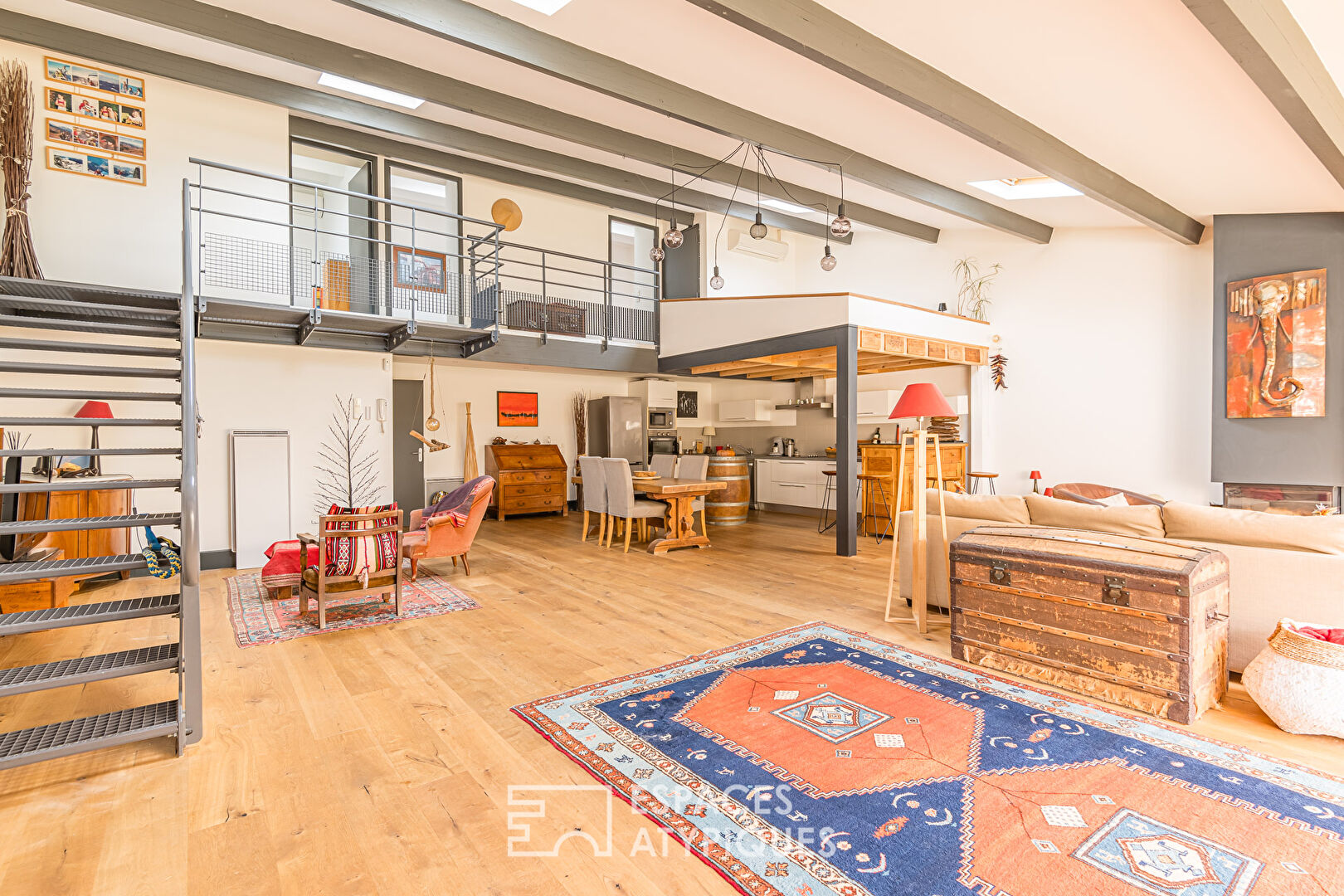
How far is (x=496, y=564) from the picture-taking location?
6266 mm

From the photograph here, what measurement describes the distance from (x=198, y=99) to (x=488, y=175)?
3.27 meters

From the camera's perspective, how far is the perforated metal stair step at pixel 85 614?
8.09ft

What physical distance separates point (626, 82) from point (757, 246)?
5.79 metres

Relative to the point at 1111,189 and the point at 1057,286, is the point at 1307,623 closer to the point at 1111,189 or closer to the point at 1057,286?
the point at 1111,189

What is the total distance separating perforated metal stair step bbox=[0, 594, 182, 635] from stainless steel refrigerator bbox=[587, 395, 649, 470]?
7483 millimetres

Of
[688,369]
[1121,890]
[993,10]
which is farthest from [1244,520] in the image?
[688,369]

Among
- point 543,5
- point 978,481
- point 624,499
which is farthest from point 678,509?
point 543,5

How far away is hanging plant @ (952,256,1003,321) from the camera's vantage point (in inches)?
341

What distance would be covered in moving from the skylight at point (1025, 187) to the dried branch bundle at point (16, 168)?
832 cm

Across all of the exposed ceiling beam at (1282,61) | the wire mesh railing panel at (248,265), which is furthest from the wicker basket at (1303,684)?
the wire mesh railing panel at (248,265)

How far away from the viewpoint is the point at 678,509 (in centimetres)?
697

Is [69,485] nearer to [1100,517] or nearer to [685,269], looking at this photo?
[1100,517]

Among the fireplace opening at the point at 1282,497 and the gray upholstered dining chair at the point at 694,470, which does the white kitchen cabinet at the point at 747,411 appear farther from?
the fireplace opening at the point at 1282,497

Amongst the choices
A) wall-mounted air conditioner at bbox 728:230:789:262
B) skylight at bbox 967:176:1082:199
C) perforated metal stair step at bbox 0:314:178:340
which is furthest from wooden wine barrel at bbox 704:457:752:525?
perforated metal stair step at bbox 0:314:178:340
